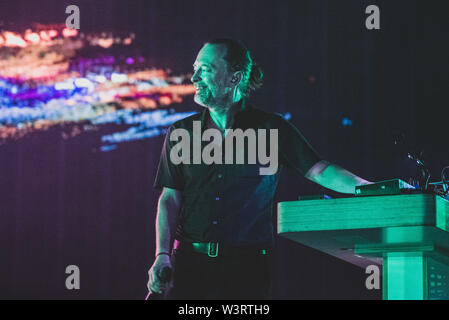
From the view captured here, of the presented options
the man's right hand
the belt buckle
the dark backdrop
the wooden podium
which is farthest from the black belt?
the dark backdrop

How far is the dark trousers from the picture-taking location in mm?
1993

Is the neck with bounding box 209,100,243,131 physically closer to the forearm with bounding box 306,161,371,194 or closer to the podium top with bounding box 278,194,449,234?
the forearm with bounding box 306,161,371,194

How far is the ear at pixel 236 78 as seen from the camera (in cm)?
228

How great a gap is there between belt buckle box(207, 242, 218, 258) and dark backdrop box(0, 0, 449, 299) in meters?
2.28

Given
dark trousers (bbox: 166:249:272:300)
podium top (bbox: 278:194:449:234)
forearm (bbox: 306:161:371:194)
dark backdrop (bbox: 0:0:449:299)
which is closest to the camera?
podium top (bbox: 278:194:449:234)

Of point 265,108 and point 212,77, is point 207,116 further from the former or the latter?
point 265,108

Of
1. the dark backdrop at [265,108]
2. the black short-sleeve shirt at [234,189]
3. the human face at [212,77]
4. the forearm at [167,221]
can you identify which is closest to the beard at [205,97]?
the human face at [212,77]

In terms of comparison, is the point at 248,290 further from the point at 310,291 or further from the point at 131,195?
the point at 131,195

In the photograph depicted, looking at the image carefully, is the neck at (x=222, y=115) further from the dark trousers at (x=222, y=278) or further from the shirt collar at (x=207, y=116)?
the dark trousers at (x=222, y=278)

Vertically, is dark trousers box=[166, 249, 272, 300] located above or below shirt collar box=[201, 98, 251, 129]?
below

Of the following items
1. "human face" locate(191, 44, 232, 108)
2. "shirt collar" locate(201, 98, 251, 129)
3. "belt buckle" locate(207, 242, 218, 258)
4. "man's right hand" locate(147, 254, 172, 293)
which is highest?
"human face" locate(191, 44, 232, 108)

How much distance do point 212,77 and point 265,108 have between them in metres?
2.13

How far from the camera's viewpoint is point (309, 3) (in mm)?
4266
